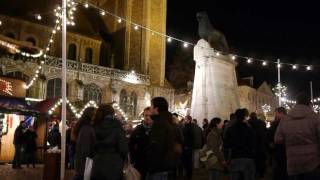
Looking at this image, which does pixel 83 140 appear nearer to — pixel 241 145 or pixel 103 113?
pixel 103 113

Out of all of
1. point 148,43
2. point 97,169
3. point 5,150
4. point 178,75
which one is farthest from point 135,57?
point 97,169

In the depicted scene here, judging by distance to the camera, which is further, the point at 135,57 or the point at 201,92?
the point at 135,57

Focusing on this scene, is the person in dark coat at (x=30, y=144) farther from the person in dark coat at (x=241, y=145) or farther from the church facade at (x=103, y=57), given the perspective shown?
the person in dark coat at (x=241, y=145)

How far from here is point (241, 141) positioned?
6797 millimetres

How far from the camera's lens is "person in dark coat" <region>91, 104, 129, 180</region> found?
5023 mm

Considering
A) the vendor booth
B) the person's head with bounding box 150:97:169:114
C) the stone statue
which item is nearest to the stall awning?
the vendor booth

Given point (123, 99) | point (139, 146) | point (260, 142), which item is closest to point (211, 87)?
point (260, 142)

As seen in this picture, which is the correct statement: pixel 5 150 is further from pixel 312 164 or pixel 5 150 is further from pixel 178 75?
pixel 178 75

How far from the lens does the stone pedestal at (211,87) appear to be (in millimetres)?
16422

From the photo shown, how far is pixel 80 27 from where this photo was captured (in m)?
38.2

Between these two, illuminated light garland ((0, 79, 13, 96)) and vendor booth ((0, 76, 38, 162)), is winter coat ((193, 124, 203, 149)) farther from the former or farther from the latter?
illuminated light garland ((0, 79, 13, 96))

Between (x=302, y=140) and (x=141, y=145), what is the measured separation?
2.15 metres

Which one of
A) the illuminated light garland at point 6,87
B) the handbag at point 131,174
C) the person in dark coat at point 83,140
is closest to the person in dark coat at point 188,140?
the person in dark coat at point 83,140

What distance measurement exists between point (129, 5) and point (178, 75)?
11.1 meters
